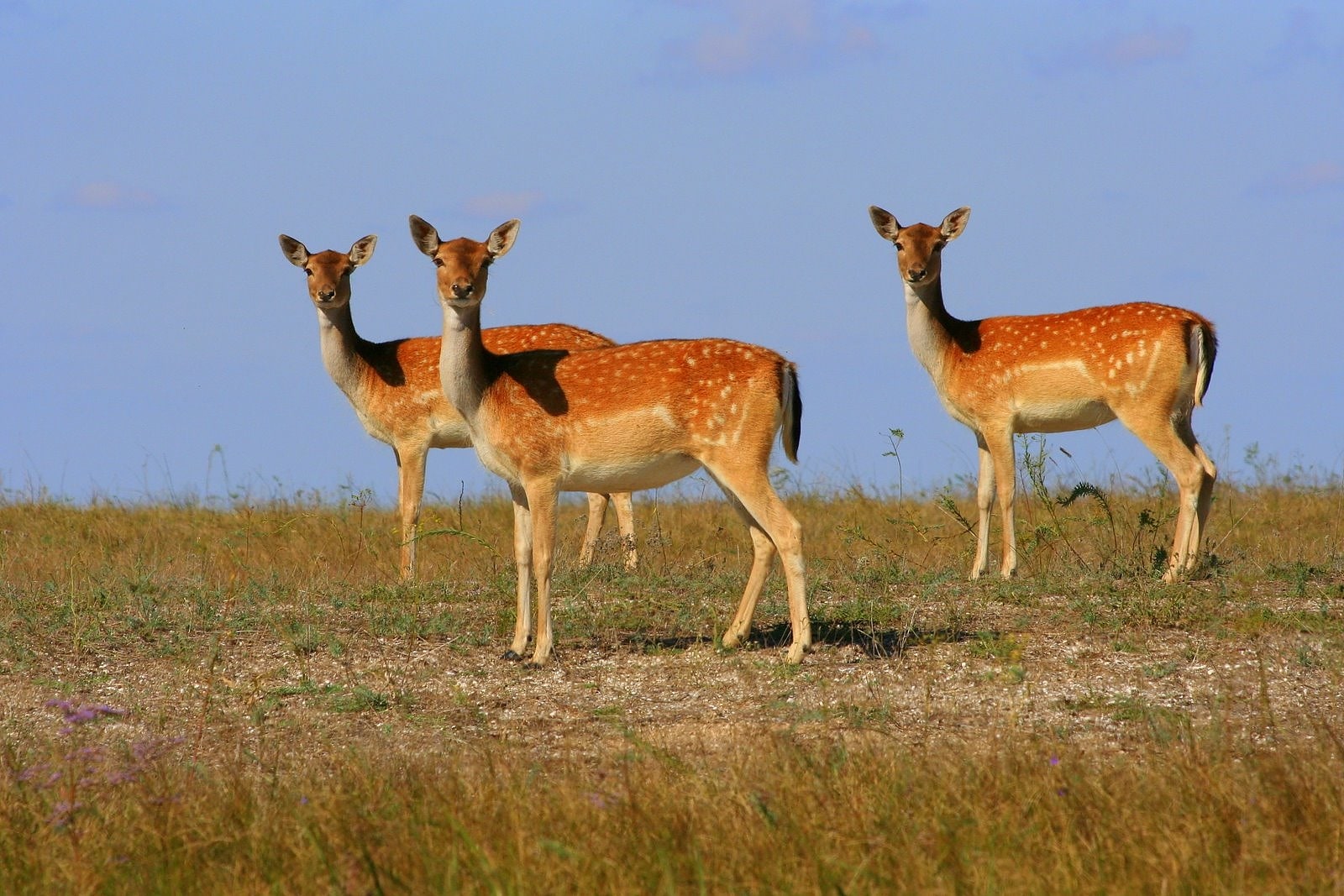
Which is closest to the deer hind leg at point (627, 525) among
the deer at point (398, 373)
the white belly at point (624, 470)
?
the deer at point (398, 373)

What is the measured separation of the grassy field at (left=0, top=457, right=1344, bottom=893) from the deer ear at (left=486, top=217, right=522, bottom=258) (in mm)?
2236

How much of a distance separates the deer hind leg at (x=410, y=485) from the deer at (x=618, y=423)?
3.43m

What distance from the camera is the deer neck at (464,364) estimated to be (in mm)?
9078

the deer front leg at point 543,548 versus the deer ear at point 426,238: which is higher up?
the deer ear at point 426,238

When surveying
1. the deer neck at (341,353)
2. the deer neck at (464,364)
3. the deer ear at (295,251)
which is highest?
the deer ear at (295,251)

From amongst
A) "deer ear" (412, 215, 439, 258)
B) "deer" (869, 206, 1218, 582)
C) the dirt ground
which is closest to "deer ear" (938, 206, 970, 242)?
"deer" (869, 206, 1218, 582)

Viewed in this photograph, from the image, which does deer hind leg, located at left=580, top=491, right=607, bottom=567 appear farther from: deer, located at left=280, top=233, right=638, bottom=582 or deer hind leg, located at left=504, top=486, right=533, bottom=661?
deer hind leg, located at left=504, top=486, right=533, bottom=661

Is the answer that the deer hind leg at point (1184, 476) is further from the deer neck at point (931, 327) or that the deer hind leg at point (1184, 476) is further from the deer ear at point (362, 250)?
the deer ear at point (362, 250)

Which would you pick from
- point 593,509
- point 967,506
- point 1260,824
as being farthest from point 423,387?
point 1260,824

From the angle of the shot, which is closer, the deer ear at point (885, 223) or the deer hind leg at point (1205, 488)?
the deer hind leg at point (1205, 488)

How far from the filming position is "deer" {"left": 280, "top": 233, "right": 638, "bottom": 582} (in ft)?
41.9

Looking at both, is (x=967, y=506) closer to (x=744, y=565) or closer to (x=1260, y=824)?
(x=744, y=565)

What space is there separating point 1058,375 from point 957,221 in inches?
68.2

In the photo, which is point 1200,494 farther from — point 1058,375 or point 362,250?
point 362,250
